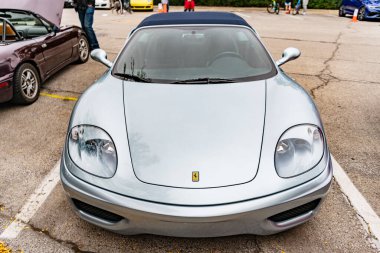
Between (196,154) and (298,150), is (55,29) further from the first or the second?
(298,150)

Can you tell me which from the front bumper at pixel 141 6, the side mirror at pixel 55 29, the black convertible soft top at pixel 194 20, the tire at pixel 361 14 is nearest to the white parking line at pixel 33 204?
the black convertible soft top at pixel 194 20

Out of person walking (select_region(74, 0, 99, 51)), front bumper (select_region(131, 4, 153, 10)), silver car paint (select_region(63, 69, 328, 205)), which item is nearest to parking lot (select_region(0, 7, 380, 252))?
silver car paint (select_region(63, 69, 328, 205))

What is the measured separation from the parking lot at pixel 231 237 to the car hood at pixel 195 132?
582 millimetres

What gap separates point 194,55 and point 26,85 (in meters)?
2.80

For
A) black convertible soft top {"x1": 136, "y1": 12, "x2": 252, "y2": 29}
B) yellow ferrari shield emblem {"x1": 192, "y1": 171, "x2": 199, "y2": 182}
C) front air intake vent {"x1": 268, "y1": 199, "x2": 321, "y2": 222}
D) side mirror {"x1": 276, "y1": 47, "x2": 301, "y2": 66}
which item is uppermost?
black convertible soft top {"x1": 136, "y1": 12, "x2": 252, "y2": 29}

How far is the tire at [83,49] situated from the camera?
645 cm

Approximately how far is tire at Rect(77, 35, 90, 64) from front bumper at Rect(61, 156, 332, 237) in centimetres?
495

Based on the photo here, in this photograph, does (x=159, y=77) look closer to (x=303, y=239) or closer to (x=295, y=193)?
(x=295, y=193)

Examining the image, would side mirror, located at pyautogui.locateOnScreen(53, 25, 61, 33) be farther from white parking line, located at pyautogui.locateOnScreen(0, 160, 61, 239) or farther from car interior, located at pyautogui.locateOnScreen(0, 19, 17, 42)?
white parking line, located at pyautogui.locateOnScreen(0, 160, 61, 239)

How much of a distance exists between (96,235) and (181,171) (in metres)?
0.87

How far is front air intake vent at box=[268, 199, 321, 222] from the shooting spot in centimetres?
199

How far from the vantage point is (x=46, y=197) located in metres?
2.76

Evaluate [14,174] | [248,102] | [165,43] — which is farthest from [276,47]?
[14,174]

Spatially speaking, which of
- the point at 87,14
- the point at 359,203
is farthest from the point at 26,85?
the point at 359,203
